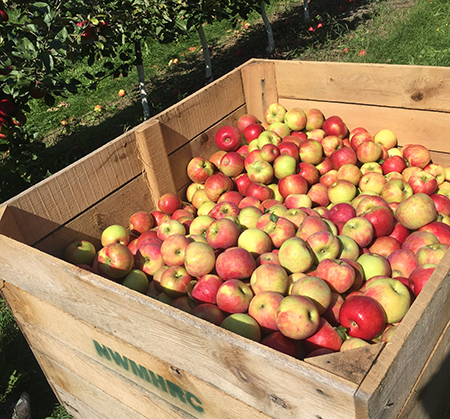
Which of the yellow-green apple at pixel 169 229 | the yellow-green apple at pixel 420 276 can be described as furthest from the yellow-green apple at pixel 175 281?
the yellow-green apple at pixel 420 276

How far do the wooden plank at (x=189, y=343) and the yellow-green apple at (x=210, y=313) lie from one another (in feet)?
1.49

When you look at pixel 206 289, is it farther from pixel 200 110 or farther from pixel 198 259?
pixel 200 110

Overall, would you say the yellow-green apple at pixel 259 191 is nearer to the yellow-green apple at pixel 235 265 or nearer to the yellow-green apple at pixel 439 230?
the yellow-green apple at pixel 235 265

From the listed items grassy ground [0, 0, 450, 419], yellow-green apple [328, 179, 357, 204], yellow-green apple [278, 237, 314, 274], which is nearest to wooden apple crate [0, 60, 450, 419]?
yellow-green apple [328, 179, 357, 204]

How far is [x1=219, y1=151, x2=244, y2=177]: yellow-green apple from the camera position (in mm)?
3312

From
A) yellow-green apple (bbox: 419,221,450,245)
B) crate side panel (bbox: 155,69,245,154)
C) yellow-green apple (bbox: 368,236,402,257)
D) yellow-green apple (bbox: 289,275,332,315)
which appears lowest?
yellow-green apple (bbox: 368,236,402,257)

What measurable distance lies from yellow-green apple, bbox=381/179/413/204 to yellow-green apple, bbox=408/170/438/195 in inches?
1.6

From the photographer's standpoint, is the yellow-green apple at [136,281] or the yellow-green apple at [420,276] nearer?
the yellow-green apple at [420,276]

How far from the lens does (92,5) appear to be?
365cm

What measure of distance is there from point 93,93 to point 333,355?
7.33 metres

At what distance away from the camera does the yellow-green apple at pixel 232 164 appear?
3.31m

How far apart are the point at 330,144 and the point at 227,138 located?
810 mm

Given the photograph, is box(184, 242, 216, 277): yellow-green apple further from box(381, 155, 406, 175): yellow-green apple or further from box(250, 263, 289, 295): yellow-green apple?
box(381, 155, 406, 175): yellow-green apple

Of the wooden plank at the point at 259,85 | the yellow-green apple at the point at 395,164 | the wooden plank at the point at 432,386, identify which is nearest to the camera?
the wooden plank at the point at 432,386
